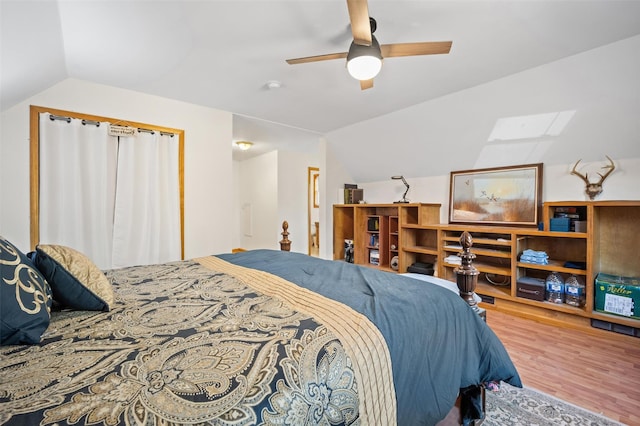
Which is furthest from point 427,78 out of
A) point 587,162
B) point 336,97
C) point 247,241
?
point 247,241

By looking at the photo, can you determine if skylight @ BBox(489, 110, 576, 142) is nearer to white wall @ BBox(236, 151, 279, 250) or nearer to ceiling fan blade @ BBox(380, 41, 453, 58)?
ceiling fan blade @ BBox(380, 41, 453, 58)

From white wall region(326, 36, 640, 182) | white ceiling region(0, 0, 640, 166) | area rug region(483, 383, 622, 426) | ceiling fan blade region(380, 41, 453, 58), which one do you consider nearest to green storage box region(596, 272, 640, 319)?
white wall region(326, 36, 640, 182)

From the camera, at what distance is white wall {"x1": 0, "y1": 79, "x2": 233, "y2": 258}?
2387 millimetres

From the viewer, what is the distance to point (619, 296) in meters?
2.41

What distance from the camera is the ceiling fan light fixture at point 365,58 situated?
1680mm

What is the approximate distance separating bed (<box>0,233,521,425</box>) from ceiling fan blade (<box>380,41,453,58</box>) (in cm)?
147

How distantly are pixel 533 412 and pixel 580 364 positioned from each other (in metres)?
0.86

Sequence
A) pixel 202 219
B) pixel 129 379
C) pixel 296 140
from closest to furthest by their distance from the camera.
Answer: pixel 129 379
pixel 202 219
pixel 296 140

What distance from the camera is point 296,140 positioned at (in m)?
5.01

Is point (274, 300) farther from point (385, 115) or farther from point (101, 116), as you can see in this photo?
point (385, 115)

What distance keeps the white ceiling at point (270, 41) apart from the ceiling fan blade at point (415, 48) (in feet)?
0.78

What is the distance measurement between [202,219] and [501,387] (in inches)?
132

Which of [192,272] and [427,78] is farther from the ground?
[427,78]

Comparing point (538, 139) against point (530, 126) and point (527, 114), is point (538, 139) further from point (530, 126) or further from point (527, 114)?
point (527, 114)
